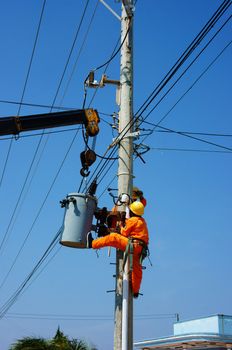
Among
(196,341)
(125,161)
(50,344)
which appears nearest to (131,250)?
(125,161)

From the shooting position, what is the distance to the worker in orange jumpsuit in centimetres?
666

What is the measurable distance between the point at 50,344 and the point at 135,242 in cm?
1194

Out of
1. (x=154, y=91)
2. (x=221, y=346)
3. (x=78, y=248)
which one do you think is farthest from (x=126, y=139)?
(x=221, y=346)

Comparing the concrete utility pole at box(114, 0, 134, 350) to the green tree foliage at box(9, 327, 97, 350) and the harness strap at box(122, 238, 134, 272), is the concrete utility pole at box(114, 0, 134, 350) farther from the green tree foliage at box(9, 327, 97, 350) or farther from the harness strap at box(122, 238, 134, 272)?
the green tree foliage at box(9, 327, 97, 350)

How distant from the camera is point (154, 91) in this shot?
7.48 m

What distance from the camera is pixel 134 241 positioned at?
22.1 feet

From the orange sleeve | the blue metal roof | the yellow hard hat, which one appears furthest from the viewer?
the blue metal roof

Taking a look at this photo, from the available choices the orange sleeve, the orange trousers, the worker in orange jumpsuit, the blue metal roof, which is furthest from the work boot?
the blue metal roof

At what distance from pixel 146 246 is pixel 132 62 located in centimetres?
357

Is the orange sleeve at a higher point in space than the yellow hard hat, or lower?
lower

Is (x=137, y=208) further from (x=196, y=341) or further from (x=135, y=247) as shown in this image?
(x=196, y=341)

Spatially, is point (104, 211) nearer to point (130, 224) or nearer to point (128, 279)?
point (130, 224)

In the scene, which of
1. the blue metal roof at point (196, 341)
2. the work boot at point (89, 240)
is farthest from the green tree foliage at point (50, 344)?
the work boot at point (89, 240)

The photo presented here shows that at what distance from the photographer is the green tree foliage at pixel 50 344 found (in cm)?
1694
